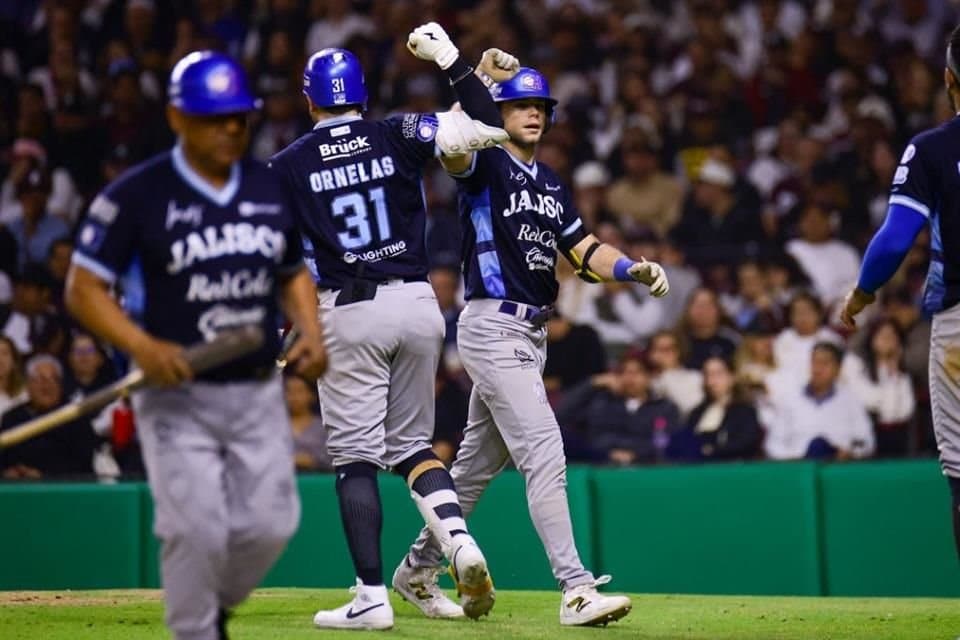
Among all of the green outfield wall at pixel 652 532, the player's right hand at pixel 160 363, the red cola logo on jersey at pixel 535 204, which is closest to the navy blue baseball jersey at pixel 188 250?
the player's right hand at pixel 160 363

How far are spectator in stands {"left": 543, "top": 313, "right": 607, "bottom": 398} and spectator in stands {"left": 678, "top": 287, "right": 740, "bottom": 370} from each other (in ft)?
2.12

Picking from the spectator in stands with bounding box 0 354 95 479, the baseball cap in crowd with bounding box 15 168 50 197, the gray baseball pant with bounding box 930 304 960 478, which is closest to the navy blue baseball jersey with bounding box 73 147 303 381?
the gray baseball pant with bounding box 930 304 960 478

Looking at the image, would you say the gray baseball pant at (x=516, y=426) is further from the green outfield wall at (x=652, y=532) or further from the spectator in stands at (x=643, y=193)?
the spectator in stands at (x=643, y=193)

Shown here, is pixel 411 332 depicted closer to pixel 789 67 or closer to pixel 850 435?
pixel 850 435

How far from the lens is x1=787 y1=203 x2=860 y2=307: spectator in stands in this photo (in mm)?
13102

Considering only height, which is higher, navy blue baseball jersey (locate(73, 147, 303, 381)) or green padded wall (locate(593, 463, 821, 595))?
navy blue baseball jersey (locate(73, 147, 303, 381))

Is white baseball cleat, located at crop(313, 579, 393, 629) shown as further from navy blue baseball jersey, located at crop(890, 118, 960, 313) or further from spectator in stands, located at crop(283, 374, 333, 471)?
spectator in stands, located at crop(283, 374, 333, 471)

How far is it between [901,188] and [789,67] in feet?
30.7

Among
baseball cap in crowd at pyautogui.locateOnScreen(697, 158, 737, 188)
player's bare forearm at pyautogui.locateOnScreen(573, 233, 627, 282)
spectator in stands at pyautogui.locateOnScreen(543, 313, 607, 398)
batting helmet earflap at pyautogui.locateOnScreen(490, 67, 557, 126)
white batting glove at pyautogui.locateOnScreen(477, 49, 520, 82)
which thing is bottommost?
spectator in stands at pyautogui.locateOnScreen(543, 313, 607, 398)

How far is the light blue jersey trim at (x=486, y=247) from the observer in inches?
290

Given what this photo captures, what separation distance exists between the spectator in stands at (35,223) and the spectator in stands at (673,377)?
531cm

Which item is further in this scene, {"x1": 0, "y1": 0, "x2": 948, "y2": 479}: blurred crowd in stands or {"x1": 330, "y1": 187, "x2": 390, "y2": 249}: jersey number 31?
{"x1": 0, "y1": 0, "x2": 948, "y2": 479}: blurred crowd in stands

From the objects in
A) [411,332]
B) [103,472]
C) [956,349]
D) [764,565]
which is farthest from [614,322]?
[956,349]

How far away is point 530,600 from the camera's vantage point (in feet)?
27.6
